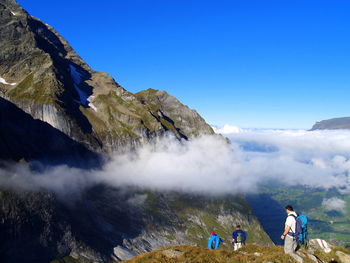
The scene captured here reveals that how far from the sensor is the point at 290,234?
101 ft

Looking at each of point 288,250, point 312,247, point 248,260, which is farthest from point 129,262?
point 312,247

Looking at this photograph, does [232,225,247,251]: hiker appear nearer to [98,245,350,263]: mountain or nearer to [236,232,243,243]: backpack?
[236,232,243,243]: backpack

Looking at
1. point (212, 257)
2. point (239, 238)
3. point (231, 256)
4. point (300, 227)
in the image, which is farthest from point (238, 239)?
point (300, 227)

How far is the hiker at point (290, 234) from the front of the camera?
2967 centimetres

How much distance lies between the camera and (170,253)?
34656mm

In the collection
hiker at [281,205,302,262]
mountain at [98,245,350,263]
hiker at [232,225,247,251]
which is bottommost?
hiker at [232,225,247,251]

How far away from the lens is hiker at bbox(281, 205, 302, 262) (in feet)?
97.3

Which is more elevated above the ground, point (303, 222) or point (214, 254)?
point (303, 222)

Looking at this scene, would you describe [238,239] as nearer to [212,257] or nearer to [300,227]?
[212,257]

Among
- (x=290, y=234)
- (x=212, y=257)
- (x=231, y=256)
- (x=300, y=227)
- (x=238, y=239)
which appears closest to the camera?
(x=300, y=227)

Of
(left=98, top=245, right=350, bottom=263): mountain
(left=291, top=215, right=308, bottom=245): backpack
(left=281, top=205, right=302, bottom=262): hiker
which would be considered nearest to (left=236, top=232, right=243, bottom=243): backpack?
(left=98, top=245, right=350, bottom=263): mountain

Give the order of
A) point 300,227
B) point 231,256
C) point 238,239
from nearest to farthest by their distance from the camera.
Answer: point 300,227 → point 231,256 → point 238,239

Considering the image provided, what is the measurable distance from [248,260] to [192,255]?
6.55m

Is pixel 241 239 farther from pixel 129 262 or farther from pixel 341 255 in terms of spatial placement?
pixel 129 262
